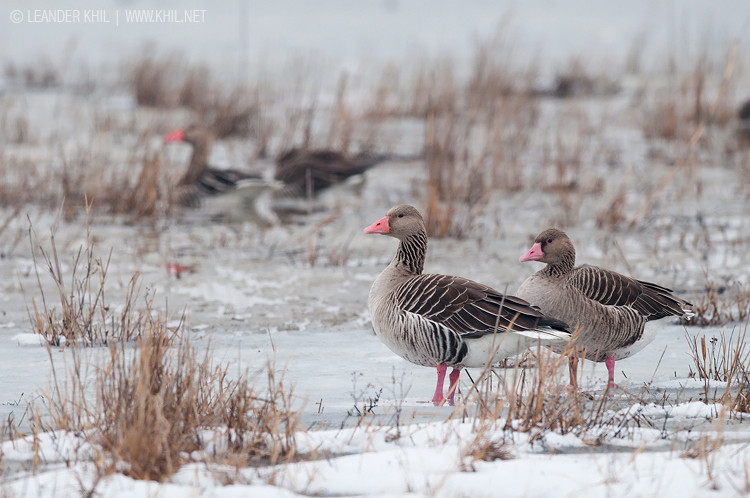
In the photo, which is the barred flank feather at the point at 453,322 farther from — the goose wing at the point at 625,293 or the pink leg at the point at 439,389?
the goose wing at the point at 625,293

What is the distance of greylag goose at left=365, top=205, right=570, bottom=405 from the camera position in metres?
4.63

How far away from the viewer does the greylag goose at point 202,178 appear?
37.8 ft

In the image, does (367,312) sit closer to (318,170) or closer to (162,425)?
(162,425)

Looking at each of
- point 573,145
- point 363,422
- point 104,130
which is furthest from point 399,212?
point 573,145

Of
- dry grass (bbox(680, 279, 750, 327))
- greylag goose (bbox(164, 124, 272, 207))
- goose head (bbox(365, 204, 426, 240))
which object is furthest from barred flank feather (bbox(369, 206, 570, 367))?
greylag goose (bbox(164, 124, 272, 207))

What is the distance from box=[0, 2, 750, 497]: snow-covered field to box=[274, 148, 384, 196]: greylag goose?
0.35 metres

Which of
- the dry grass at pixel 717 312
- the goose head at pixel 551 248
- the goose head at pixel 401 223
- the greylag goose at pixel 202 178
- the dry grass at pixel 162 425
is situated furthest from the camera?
the greylag goose at pixel 202 178

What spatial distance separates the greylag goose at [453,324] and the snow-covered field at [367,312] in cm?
24

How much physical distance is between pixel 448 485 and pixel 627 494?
0.65m

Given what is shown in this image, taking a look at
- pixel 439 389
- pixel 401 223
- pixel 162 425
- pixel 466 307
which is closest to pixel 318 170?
pixel 401 223

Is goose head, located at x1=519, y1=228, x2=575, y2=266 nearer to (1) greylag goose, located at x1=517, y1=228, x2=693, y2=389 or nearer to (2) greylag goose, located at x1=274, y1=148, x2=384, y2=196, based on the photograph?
(1) greylag goose, located at x1=517, y1=228, x2=693, y2=389

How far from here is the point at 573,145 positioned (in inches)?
573

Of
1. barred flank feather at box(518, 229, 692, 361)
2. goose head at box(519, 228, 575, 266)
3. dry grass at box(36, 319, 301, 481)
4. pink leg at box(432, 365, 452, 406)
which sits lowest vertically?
pink leg at box(432, 365, 452, 406)

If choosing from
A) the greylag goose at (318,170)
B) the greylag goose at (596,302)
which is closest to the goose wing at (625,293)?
the greylag goose at (596,302)
